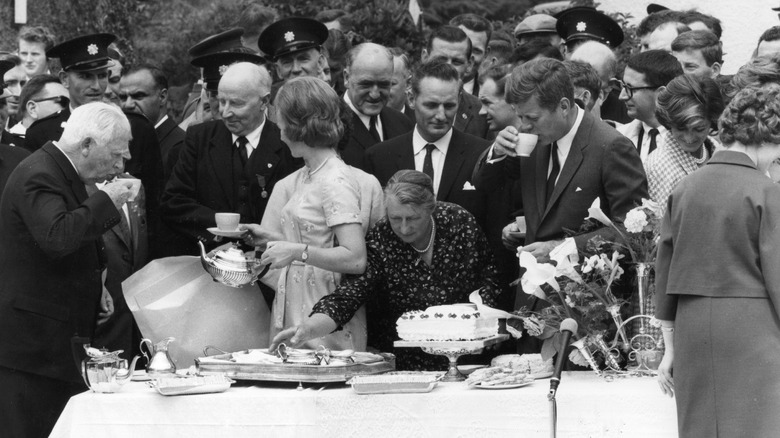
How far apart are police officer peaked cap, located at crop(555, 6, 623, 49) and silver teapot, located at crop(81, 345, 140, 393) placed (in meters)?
4.05

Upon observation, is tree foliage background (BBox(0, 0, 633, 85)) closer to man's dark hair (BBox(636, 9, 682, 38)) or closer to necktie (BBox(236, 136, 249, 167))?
man's dark hair (BBox(636, 9, 682, 38))

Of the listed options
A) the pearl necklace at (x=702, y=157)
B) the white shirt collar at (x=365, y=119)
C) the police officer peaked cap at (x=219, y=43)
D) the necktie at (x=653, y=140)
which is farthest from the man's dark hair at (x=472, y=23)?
the pearl necklace at (x=702, y=157)

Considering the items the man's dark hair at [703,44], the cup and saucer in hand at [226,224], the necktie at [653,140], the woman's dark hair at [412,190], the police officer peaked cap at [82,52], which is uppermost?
the police officer peaked cap at [82,52]

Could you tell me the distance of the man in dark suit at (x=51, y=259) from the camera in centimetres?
572

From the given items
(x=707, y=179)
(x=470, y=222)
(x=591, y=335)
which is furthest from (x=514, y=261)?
(x=707, y=179)

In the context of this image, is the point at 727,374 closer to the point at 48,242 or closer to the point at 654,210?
the point at 654,210

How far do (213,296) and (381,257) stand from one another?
83 cm

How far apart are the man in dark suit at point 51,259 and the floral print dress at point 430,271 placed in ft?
3.75

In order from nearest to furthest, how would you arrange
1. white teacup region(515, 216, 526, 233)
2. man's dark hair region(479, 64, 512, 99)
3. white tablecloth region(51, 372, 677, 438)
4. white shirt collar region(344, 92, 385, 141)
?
white tablecloth region(51, 372, 677, 438), white teacup region(515, 216, 526, 233), man's dark hair region(479, 64, 512, 99), white shirt collar region(344, 92, 385, 141)

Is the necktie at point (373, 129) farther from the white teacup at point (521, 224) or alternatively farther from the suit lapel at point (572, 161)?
the suit lapel at point (572, 161)

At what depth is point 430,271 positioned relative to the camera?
5.86 metres

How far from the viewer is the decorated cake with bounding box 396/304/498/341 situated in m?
5.34

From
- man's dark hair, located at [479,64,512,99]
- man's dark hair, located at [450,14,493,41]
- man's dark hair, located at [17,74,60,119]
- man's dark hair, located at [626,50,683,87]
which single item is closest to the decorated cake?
man's dark hair, located at [626,50,683,87]

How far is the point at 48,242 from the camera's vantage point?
565cm
